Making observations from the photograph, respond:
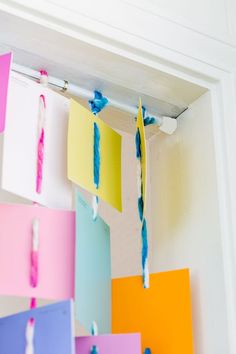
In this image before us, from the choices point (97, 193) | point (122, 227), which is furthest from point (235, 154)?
point (122, 227)

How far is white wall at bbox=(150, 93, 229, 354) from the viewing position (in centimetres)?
77

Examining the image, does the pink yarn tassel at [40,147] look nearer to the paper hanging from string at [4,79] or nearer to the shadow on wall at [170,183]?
the paper hanging from string at [4,79]

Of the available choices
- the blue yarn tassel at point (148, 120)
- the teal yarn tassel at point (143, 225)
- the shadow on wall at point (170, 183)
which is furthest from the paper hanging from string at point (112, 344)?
the blue yarn tassel at point (148, 120)

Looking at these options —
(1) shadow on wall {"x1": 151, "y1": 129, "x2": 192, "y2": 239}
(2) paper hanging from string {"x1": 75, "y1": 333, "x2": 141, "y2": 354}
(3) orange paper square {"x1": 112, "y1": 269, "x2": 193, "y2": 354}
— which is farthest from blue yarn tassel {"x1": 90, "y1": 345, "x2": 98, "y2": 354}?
(1) shadow on wall {"x1": 151, "y1": 129, "x2": 192, "y2": 239}

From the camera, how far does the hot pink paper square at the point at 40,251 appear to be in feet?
2.17

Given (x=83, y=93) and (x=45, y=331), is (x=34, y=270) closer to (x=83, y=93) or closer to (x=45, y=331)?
(x=45, y=331)

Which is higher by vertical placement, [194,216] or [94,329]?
[194,216]

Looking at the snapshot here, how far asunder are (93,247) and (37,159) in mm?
130

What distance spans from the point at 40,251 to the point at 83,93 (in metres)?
0.26

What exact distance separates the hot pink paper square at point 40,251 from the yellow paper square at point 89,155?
6 centimetres

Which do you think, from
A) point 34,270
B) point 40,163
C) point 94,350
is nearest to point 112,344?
point 94,350

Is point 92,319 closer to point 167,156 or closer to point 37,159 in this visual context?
point 37,159

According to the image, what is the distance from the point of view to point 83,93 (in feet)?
2.74

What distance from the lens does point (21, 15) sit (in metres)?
0.74
